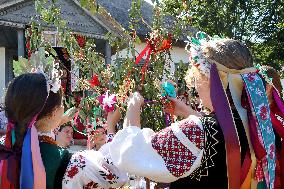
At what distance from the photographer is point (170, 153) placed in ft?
5.92

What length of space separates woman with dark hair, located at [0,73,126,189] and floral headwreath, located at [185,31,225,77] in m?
0.53

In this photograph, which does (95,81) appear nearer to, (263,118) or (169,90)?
(169,90)

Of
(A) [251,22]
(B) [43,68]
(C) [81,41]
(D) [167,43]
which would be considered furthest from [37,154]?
(A) [251,22]

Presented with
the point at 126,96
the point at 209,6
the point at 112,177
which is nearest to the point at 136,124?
the point at 112,177

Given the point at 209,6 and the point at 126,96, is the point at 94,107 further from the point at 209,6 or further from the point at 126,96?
the point at 209,6

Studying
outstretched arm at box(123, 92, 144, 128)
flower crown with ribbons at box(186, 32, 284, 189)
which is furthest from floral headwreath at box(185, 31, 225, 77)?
outstretched arm at box(123, 92, 144, 128)

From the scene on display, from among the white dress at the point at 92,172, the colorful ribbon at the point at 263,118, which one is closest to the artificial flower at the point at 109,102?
the white dress at the point at 92,172

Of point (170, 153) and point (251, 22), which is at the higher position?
point (170, 153)

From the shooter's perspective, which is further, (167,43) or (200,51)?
(167,43)

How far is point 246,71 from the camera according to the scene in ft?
6.28

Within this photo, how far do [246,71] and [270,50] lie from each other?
18005 millimetres

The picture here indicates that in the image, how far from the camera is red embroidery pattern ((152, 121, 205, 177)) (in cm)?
179

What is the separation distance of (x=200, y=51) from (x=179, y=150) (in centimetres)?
41

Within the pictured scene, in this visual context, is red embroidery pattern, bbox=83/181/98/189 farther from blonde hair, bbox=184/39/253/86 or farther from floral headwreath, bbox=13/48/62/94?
blonde hair, bbox=184/39/253/86
